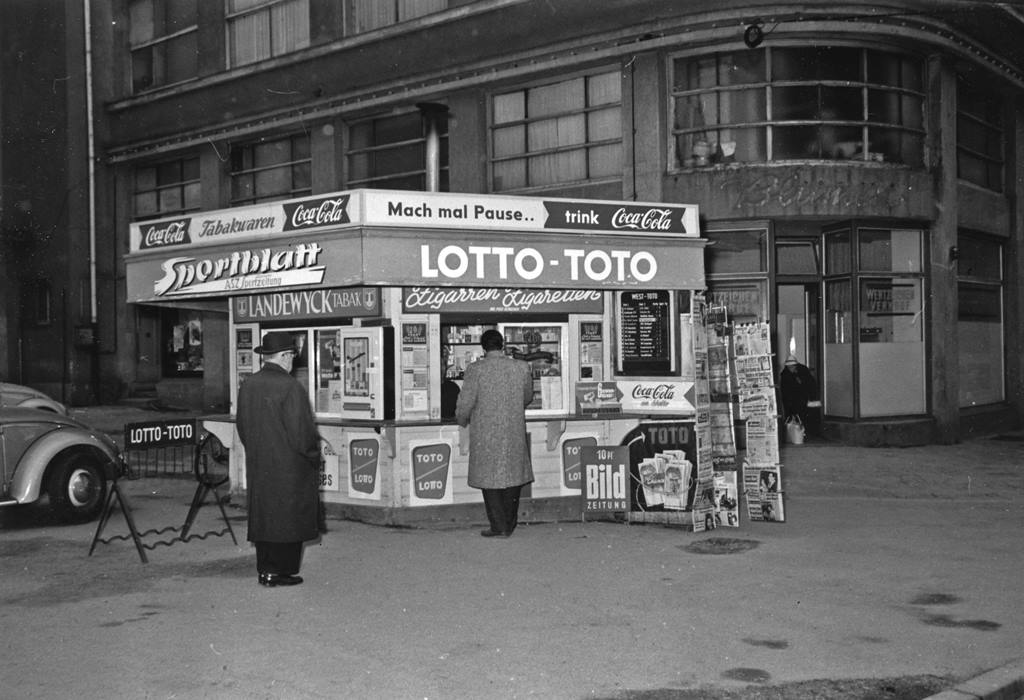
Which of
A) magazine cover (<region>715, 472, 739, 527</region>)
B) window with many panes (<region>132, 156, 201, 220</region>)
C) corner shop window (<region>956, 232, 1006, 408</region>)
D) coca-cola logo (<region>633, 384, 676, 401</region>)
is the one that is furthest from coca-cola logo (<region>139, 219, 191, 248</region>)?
window with many panes (<region>132, 156, 201, 220</region>)

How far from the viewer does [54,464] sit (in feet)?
37.1

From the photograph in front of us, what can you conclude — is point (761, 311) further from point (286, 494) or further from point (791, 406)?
point (286, 494)

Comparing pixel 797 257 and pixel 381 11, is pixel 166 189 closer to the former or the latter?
pixel 381 11

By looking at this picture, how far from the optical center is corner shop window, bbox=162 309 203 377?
27141mm

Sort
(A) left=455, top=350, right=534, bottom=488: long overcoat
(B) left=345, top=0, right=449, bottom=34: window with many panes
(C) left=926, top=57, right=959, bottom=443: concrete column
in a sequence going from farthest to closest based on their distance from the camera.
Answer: (B) left=345, top=0, right=449, bottom=34: window with many panes, (C) left=926, top=57, right=959, bottom=443: concrete column, (A) left=455, top=350, right=534, bottom=488: long overcoat

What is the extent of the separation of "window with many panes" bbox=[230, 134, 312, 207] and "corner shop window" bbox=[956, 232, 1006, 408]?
12901 millimetres

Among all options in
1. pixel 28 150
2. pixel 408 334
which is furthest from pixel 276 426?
pixel 28 150

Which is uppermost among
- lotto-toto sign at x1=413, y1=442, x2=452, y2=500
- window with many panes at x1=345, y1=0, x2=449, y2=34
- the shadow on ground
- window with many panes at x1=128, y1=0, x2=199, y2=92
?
window with many panes at x1=128, y1=0, x2=199, y2=92

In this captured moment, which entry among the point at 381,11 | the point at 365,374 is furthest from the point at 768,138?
the point at 365,374

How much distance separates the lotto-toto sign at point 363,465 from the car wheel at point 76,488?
2695mm

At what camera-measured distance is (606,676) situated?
19.0 ft

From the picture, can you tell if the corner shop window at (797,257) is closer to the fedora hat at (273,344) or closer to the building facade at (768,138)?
the building facade at (768,138)

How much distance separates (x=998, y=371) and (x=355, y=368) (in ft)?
48.8

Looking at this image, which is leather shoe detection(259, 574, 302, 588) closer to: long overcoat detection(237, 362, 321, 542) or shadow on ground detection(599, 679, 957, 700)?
long overcoat detection(237, 362, 321, 542)
